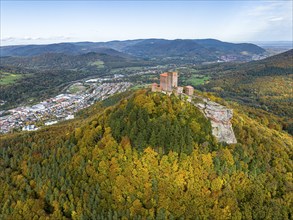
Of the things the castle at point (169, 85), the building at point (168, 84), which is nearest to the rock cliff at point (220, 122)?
the castle at point (169, 85)

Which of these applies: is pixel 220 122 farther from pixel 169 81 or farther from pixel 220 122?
pixel 169 81

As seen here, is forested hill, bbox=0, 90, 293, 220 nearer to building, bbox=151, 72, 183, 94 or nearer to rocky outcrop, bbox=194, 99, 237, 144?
rocky outcrop, bbox=194, 99, 237, 144

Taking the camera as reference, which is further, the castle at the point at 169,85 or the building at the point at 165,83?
the building at the point at 165,83

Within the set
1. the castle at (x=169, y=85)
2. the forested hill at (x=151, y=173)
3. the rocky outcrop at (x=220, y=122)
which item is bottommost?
the forested hill at (x=151, y=173)

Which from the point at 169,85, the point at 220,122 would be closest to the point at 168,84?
the point at 169,85

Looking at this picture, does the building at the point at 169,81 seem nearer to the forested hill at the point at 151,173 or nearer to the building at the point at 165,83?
the building at the point at 165,83

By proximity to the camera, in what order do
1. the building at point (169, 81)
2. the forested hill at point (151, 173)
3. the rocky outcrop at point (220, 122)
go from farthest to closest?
the building at point (169, 81) → the rocky outcrop at point (220, 122) → the forested hill at point (151, 173)
